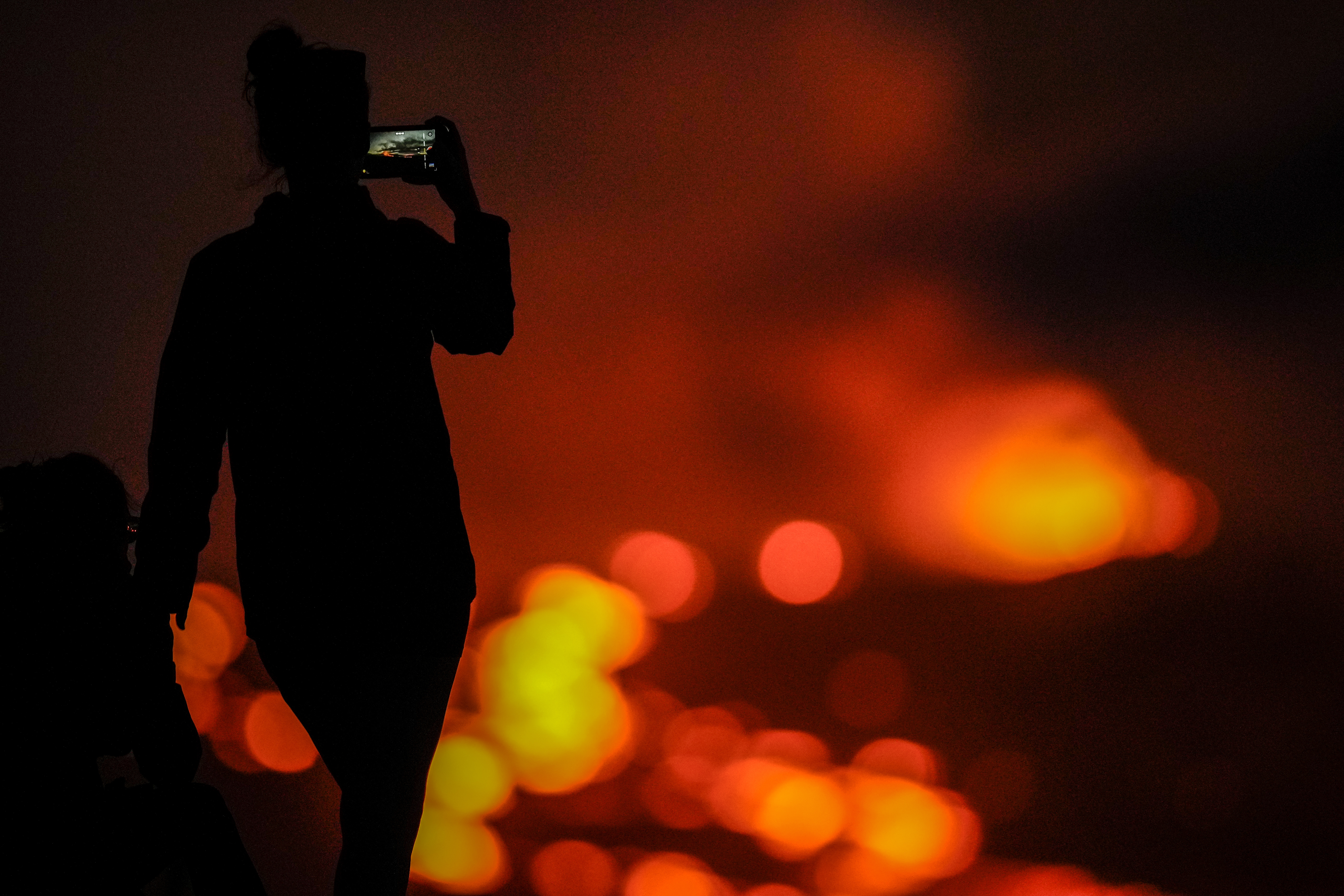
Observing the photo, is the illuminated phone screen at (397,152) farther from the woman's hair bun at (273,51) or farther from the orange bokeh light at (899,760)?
the orange bokeh light at (899,760)

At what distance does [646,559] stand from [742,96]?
0.96 meters

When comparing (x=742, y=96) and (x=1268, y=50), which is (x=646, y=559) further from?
(x=1268, y=50)

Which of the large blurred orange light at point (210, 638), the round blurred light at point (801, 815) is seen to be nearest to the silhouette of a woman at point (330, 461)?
the round blurred light at point (801, 815)

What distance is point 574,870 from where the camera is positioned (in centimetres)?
163

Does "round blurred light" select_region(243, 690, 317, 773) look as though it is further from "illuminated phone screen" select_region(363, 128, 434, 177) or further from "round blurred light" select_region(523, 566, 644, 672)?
"illuminated phone screen" select_region(363, 128, 434, 177)

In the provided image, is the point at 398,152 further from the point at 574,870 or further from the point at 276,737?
the point at 276,737

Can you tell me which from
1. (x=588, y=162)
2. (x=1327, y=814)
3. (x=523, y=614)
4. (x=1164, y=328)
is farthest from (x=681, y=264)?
(x=1327, y=814)

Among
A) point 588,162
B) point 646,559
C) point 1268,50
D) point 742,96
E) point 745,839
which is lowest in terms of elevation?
point 745,839

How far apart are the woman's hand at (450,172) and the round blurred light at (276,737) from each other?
1354mm

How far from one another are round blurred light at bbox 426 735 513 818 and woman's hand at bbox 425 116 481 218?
1320 millimetres

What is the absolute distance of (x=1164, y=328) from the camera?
185cm

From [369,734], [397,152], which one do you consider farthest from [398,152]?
[369,734]

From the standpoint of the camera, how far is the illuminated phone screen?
874 millimetres

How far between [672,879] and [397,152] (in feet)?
4.14
